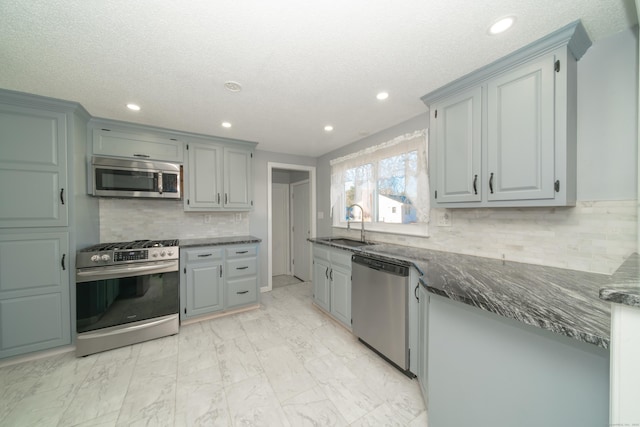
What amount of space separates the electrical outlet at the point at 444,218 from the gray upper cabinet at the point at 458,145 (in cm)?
30

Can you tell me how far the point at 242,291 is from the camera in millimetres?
3023

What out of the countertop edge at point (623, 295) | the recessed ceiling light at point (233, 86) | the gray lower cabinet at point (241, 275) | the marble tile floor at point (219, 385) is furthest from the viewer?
the gray lower cabinet at point (241, 275)

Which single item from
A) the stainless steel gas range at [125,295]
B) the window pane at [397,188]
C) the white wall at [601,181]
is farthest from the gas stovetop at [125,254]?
the white wall at [601,181]

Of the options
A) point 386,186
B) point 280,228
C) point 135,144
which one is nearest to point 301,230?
point 280,228

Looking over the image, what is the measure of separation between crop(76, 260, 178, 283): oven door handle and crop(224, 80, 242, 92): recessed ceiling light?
6.30 ft

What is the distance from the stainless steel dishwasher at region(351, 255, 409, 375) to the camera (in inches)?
72.3

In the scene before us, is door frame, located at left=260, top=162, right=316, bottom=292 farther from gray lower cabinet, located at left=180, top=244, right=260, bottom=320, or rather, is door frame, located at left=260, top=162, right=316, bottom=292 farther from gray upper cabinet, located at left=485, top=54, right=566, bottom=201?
gray upper cabinet, located at left=485, top=54, right=566, bottom=201

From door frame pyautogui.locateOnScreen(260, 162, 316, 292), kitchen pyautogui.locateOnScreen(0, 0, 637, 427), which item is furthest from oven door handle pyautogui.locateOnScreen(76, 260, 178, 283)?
door frame pyautogui.locateOnScreen(260, 162, 316, 292)

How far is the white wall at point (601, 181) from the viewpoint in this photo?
1288mm

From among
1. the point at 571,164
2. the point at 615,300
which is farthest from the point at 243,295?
the point at 571,164

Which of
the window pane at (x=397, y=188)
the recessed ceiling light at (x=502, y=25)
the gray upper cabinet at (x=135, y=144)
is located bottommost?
the window pane at (x=397, y=188)

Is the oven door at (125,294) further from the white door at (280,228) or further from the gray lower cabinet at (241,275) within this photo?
the white door at (280,228)

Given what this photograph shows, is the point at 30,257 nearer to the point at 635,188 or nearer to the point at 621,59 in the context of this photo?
the point at 635,188

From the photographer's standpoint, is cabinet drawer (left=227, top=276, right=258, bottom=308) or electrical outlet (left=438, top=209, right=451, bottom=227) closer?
electrical outlet (left=438, top=209, right=451, bottom=227)
